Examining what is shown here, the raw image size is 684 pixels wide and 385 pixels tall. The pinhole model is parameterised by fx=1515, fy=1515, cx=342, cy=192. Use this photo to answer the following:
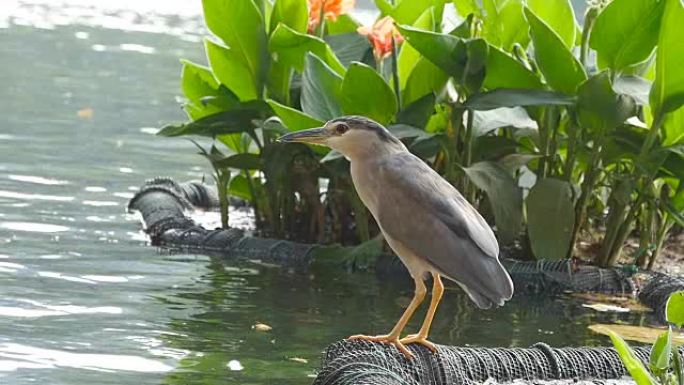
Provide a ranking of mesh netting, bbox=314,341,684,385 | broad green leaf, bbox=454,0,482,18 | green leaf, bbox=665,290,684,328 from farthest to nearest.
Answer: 1. broad green leaf, bbox=454,0,482,18
2. mesh netting, bbox=314,341,684,385
3. green leaf, bbox=665,290,684,328

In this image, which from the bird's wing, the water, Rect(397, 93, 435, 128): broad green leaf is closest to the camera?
the bird's wing

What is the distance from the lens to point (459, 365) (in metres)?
4.69

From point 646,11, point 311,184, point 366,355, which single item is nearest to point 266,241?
point 311,184

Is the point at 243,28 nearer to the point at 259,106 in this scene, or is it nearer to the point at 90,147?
the point at 259,106

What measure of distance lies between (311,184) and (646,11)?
5.87 feet

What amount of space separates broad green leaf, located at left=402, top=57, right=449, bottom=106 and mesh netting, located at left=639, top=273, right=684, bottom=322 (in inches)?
50.4

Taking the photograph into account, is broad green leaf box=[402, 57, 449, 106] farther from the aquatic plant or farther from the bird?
the bird

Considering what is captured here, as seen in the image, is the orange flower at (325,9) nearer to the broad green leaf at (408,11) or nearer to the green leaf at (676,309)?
the broad green leaf at (408,11)

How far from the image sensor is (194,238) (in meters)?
7.29

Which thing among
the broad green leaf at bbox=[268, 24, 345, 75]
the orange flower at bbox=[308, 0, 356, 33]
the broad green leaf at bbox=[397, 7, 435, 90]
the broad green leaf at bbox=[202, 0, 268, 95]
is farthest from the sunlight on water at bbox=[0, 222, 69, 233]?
the broad green leaf at bbox=[397, 7, 435, 90]

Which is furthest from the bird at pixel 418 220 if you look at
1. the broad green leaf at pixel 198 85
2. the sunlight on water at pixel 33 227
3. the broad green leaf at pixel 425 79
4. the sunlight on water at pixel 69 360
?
the sunlight on water at pixel 33 227

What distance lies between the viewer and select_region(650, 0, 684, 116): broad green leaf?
20.6ft

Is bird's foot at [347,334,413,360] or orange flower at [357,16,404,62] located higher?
orange flower at [357,16,404,62]

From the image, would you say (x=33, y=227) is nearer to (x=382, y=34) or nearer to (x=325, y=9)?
(x=325, y=9)
